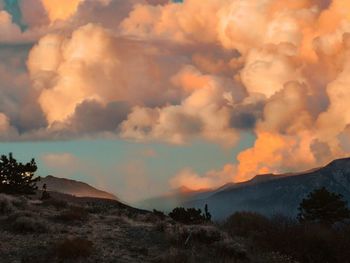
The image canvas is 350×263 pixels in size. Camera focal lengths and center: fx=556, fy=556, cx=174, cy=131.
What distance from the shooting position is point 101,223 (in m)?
26.7

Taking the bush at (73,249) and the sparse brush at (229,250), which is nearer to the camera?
the bush at (73,249)

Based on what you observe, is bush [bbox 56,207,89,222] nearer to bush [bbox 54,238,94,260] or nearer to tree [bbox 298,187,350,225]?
bush [bbox 54,238,94,260]

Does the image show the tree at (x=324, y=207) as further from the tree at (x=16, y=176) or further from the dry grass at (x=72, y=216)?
the dry grass at (x=72, y=216)

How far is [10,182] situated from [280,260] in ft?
106

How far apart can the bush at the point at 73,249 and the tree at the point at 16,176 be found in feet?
91.2

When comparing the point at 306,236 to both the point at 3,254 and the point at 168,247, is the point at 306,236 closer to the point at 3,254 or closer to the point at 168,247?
the point at 168,247

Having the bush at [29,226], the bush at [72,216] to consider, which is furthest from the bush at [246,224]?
the bush at [29,226]

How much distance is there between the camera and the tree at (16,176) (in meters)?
47.2

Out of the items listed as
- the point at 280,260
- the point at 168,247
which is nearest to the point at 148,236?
the point at 168,247

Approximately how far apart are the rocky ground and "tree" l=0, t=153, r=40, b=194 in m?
20.0

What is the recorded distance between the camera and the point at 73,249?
19938mm

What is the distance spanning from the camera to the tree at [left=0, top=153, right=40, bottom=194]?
47.2 m

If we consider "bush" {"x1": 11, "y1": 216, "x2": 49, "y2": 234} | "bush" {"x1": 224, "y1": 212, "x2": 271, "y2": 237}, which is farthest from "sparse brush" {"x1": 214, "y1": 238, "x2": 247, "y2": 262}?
"bush" {"x1": 11, "y1": 216, "x2": 49, "y2": 234}

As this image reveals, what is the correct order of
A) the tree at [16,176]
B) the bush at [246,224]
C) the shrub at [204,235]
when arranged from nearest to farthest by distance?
the shrub at [204,235] → the bush at [246,224] → the tree at [16,176]
